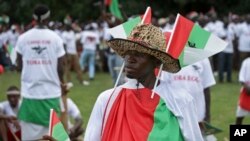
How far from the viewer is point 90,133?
168 inches

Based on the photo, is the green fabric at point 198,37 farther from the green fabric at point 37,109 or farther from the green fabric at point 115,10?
the green fabric at point 115,10

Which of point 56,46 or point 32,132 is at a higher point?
point 56,46

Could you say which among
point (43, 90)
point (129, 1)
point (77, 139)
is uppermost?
point (129, 1)

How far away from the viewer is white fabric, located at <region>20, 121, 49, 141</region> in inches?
343

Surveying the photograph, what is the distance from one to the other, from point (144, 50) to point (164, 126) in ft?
1.49

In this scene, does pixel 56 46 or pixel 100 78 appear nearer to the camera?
pixel 56 46

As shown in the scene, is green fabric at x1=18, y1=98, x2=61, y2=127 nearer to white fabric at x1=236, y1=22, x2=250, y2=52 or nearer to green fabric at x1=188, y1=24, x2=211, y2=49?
green fabric at x1=188, y1=24, x2=211, y2=49

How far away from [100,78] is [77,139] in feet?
38.4

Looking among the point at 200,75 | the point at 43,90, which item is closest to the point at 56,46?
the point at 43,90

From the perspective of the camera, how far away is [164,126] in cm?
418

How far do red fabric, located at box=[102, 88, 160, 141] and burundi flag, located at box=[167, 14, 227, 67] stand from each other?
0.53 metres

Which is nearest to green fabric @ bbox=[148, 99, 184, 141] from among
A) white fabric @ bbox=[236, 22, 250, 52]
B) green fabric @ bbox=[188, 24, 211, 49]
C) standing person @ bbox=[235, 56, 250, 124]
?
green fabric @ bbox=[188, 24, 211, 49]

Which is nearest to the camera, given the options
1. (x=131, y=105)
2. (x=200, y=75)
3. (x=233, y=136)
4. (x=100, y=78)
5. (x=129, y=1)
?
(x=131, y=105)

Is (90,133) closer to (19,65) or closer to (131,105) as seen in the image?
(131,105)
